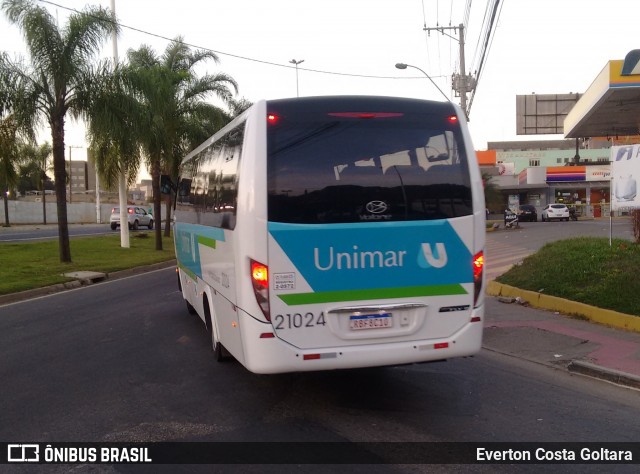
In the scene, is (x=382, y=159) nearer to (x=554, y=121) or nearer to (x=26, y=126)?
(x=26, y=126)

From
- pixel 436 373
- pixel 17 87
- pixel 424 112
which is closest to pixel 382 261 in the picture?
Result: pixel 424 112

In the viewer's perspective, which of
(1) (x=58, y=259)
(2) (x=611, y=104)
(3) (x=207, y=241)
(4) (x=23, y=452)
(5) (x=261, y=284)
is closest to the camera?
(4) (x=23, y=452)

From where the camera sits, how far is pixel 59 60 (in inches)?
695

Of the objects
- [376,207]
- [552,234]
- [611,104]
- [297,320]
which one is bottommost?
[552,234]

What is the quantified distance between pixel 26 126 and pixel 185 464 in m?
16.4

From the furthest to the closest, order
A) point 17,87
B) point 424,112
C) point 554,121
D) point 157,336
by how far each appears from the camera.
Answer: point 554,121 < point 17,87 < point 157,336 < point 424,112

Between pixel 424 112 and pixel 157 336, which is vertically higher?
pixel 424 112

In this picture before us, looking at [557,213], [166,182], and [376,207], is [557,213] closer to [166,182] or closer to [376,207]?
[166,182]

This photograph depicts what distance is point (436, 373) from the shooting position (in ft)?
21.9

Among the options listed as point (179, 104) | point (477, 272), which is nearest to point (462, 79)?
point (179, 104)

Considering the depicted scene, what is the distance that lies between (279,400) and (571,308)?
5838 millimetres

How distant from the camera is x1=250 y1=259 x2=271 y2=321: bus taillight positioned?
494 cm

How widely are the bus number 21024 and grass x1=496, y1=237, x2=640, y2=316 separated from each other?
5.75 metres

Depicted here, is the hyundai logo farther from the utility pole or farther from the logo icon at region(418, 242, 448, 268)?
the utility pole
